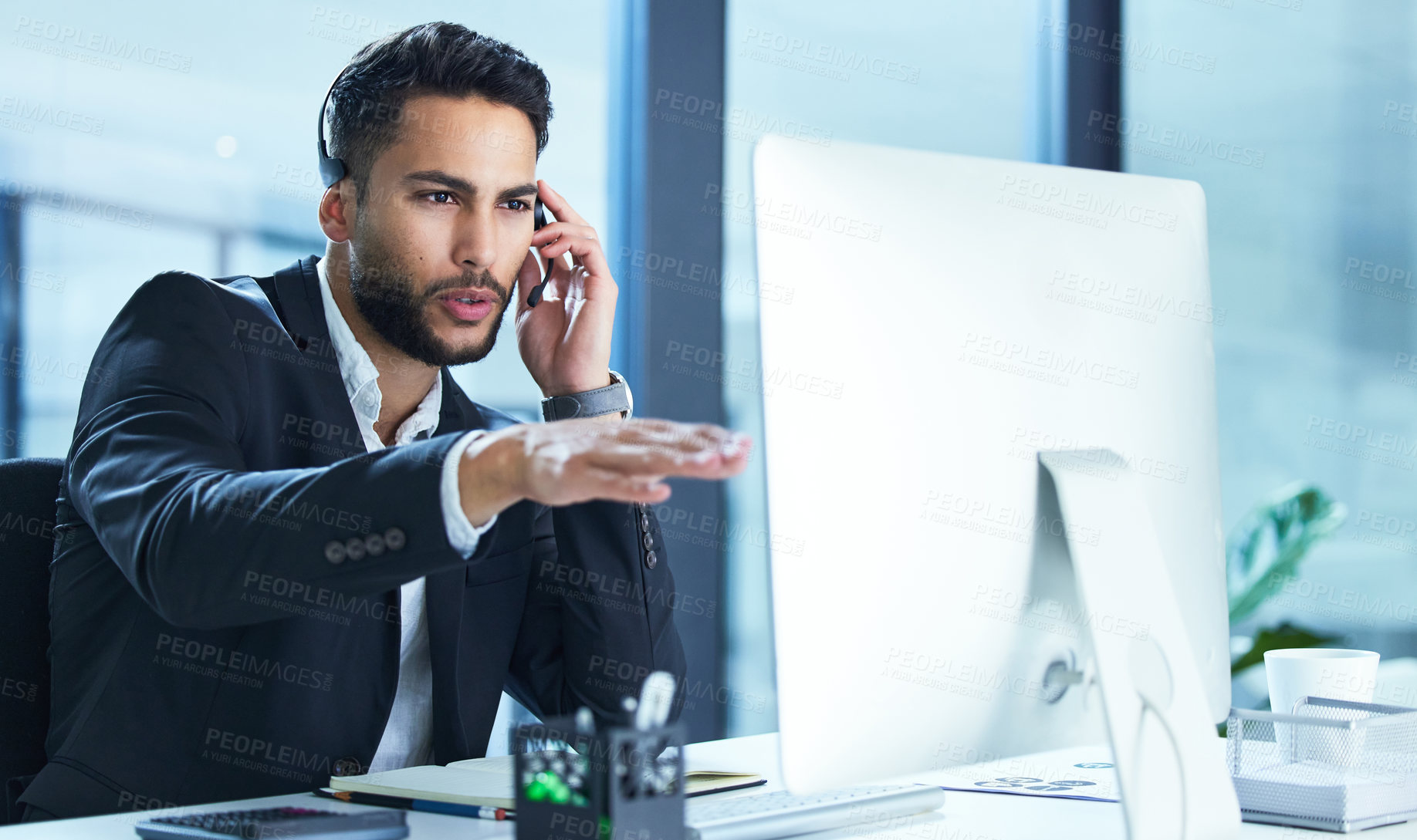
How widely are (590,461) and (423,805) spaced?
440 mm

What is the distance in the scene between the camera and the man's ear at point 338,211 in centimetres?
154

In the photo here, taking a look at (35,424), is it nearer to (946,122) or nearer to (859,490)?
(859,490)

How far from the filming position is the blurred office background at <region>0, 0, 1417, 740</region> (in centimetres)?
224

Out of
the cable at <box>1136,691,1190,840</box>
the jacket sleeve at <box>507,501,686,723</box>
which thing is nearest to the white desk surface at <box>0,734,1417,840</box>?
the cable at <box>1136,691,1190,840</box>

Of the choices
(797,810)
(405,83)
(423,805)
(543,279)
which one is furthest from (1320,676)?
(405,83)

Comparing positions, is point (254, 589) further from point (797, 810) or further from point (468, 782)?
point (797, 810)

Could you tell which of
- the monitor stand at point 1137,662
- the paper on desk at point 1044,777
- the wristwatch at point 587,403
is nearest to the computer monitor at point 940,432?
the monitor stand at point 1137,662

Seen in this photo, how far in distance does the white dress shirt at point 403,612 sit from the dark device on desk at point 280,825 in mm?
420

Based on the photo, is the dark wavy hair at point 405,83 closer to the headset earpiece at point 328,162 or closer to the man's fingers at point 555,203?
the headset earpiece at point 328,162

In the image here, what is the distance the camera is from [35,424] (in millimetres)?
Answer: 2230

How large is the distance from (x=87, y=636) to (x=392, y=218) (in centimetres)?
62

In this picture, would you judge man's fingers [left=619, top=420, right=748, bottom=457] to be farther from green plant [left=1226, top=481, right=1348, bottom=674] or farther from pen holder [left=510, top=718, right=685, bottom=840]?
green plant [left=1226, top=481, right=1348, bottom=674]

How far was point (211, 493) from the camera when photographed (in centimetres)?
98

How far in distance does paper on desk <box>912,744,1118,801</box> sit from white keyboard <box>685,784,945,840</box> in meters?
0.06
